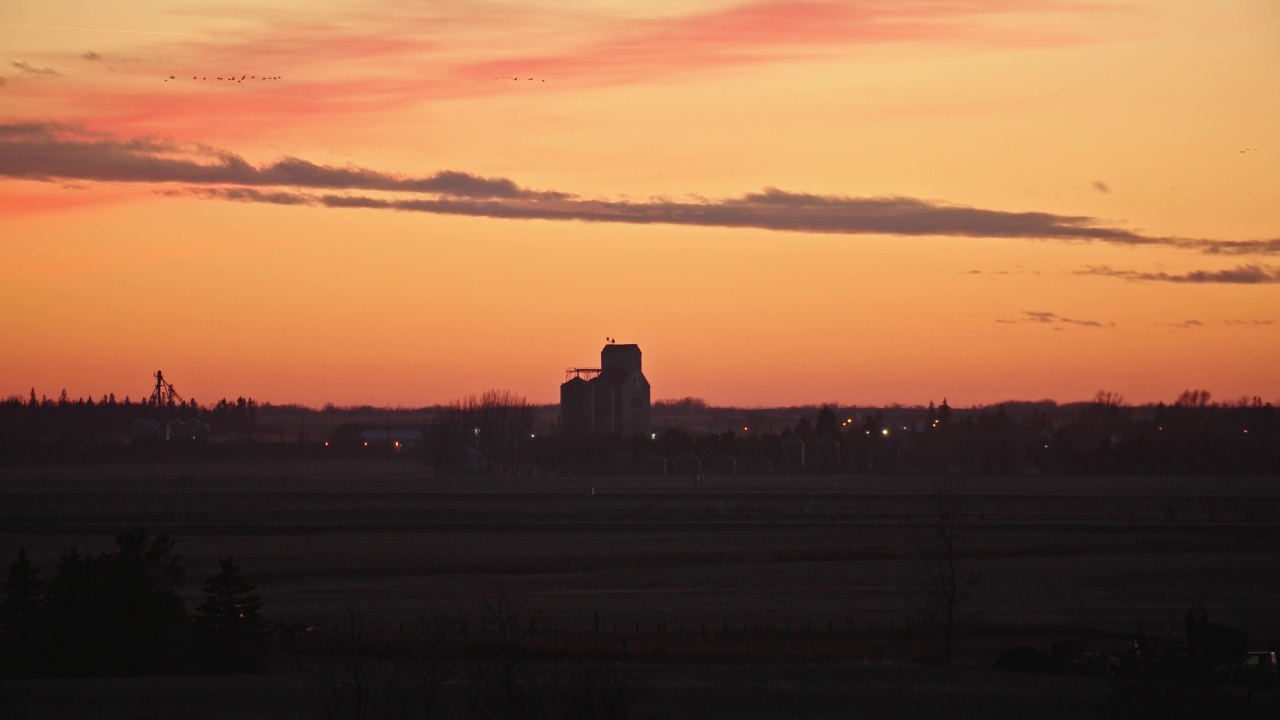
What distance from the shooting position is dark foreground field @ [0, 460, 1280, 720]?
27.3 m

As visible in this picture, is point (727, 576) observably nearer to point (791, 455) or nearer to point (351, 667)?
point (351, 667)

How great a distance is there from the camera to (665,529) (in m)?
62.0

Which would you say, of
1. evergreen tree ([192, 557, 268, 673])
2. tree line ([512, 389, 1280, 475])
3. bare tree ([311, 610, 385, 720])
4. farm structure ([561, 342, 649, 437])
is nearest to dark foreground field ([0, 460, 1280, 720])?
bare tree ([311, 610, 385, 720])

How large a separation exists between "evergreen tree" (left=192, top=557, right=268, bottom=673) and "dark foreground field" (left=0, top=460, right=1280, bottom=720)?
94 cm

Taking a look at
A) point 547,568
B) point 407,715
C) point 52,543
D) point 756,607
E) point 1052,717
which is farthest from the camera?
point 52,543

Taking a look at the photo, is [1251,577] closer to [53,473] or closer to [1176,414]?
[53,473]

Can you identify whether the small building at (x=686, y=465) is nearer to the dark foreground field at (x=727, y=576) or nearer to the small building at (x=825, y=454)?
the small building at (x=825, y=454)

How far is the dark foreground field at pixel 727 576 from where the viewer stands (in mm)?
27328

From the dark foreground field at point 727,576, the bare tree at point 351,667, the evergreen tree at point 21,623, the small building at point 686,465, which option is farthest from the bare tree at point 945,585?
the small building at point 686,465

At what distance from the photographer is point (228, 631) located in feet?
99.5

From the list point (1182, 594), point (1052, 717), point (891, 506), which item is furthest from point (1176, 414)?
point (1052, 717)

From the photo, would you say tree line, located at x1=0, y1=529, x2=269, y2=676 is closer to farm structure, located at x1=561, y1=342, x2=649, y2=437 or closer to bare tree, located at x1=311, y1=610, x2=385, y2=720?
bare tree, located at x1=311, y1=610, x2=385, y2=720

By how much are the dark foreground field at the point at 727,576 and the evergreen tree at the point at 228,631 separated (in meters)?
0.94

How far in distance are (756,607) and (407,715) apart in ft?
56.6
